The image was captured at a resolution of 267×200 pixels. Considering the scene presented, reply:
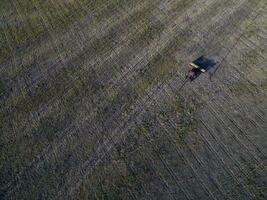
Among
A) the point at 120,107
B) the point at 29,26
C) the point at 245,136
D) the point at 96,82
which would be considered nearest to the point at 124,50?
the point at 96,82

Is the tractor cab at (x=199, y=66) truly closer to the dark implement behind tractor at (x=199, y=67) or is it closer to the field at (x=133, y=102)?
the dark implement behind tractor at (x=199, y=67)

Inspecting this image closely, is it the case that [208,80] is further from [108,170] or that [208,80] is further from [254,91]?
[108,170]

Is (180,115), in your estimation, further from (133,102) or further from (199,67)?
(199,67)

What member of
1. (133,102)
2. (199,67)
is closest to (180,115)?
(133,102)

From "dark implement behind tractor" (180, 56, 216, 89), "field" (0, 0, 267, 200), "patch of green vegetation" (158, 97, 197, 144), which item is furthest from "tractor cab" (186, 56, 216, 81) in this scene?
"patch of green vegetation" (158, 97, 197, 144)

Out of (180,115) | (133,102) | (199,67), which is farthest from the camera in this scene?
(199,67)

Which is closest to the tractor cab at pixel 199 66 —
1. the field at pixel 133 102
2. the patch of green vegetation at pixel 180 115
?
the field at pixel 133 102

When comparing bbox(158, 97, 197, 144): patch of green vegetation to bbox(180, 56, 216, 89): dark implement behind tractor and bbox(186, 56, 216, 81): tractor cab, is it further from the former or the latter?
bbox(186, 56, 216, 81): tractor cab
